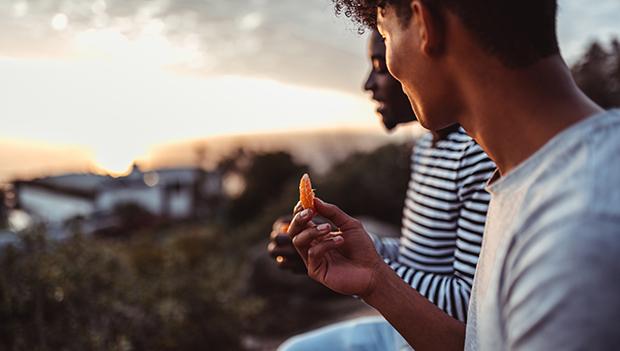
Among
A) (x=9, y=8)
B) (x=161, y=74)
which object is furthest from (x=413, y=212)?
(x=161, y=74)

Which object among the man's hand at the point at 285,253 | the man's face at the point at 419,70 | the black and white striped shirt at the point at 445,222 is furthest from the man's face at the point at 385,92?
the man's face at the point at 419,70

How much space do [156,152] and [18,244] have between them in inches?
2033

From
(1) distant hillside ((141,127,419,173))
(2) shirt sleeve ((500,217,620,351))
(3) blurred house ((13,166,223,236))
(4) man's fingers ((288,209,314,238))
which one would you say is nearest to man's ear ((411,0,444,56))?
(2) shirt sleeve ((500,217,620,351))

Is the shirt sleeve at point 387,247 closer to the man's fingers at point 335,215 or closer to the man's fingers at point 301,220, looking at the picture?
the man's fingers at point 335,215

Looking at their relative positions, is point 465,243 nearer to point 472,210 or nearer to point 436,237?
point 472,210

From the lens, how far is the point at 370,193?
51.5 ft

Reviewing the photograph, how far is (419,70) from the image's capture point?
1.29 m

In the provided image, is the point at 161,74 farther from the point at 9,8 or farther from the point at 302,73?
the point at 9,8

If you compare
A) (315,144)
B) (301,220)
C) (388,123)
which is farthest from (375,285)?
(315,144)

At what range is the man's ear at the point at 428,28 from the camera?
1.20m

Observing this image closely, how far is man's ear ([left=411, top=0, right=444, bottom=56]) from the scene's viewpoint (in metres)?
1.20

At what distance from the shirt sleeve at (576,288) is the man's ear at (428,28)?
43cm

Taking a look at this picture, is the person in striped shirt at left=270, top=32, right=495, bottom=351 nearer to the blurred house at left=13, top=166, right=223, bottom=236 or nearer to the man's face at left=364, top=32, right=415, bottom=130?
the man's face at left=364, top=32, right=415, bottom=130

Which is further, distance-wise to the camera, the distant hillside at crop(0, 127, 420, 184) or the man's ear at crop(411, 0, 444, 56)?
the distant hillside at crop(0, 127, 420, 184)
